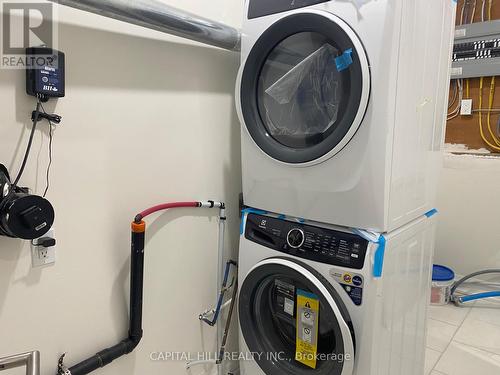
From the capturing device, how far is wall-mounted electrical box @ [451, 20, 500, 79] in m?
2.72

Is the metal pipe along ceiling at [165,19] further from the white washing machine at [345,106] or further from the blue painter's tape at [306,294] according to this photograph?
the blue painter's tape at [306,294]

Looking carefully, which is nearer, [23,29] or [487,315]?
[23,29]

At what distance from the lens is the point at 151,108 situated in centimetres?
135

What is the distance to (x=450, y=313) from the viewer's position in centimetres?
257

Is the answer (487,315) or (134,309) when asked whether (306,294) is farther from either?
(487,315)

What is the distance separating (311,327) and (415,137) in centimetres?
83

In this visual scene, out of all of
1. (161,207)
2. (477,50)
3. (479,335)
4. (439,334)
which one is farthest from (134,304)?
(477,50)

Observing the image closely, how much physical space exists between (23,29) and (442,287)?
2965 mm

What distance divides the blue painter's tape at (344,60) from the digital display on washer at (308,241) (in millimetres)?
577

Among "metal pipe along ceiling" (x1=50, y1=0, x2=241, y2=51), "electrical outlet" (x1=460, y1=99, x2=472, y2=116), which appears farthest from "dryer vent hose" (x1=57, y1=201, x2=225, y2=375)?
"electrical outlet" (x1=460, y1=99, x2=472, y2=116)

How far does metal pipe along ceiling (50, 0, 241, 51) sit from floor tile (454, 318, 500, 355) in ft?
7.39

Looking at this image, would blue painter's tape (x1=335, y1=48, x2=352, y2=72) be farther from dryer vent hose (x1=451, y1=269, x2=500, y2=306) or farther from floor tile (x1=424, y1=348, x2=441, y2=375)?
dryer vent hose (x1=451, y1=269, x2=500, y2=306)

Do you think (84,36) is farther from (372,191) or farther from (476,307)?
(476,307)

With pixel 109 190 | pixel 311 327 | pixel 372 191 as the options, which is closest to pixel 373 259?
pixel 372 191
